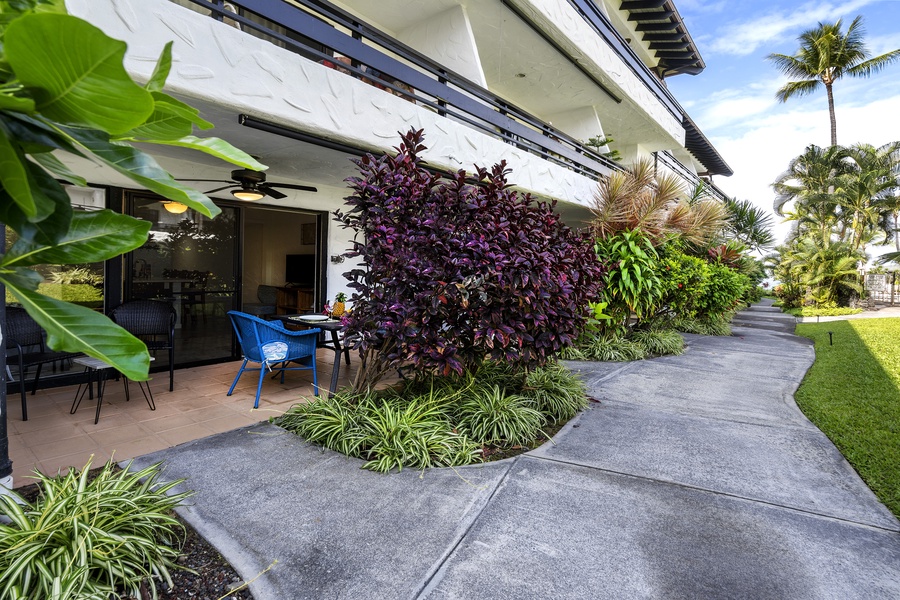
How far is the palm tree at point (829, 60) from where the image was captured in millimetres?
21484

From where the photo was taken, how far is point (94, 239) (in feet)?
2.40

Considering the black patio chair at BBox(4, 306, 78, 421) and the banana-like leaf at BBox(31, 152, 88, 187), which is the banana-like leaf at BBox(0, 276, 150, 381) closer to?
the banana-like leaf at BBox(31, 152, 88, 187)

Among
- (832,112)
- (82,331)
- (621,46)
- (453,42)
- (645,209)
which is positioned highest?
(832,112)

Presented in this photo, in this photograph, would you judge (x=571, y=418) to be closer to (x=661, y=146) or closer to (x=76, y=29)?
(x=76, y=29)

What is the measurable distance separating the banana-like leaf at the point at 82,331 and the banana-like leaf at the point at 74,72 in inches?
9.7

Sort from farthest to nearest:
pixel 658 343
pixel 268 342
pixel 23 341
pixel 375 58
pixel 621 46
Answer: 1. pixel 621 46
2. pixel 658 343
3. pixel 375 58
4. pixel 268 342
5. pixel 23 341

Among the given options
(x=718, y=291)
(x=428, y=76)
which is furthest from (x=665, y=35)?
(x=428, y=76)

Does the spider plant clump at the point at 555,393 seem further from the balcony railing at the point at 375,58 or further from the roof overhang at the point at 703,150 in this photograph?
the roof overhang at the point at 703,150

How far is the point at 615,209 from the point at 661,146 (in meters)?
9.23

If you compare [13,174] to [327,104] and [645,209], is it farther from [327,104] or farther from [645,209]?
[645,209]

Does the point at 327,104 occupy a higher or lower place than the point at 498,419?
A: higher

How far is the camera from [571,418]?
4.47 metres

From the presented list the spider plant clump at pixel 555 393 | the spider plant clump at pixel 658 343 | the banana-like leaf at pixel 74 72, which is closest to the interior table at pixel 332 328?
the spider plant clump at pixel 555 393

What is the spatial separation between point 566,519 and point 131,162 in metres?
2.65
